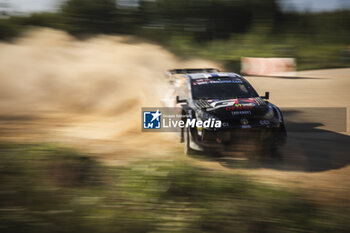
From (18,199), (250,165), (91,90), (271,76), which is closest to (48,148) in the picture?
(18,199)

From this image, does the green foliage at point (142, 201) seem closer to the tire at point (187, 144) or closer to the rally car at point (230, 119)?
the rally car at point (230, 119)

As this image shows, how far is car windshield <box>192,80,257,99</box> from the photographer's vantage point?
6.85 m

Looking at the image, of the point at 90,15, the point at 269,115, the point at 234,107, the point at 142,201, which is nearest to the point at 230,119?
the point at 234,107

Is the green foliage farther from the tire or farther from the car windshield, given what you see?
the car windshield

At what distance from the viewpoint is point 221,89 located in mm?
7016

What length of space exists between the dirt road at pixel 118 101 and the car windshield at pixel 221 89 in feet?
3.61

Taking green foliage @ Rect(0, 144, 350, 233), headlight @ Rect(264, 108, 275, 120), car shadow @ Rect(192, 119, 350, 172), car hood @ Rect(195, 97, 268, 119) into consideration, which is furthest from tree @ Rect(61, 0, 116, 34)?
green foliage @ Rect(0, 144, 350, 233)

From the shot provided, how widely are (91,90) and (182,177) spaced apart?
8913mm

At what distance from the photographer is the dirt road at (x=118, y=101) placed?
232 inches

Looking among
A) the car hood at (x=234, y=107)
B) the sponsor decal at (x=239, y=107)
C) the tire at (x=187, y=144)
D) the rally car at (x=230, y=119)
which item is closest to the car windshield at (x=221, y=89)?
the rally car at (x=230, y=119)

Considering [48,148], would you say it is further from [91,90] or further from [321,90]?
[321,90]

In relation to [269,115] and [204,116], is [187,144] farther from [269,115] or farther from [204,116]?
[269,115]

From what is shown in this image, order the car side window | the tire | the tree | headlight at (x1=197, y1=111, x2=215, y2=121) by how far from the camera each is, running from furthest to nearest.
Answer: the tree < the car side window < the tire < headlight at (x1=197, y1=111, x2=215, y2=121)

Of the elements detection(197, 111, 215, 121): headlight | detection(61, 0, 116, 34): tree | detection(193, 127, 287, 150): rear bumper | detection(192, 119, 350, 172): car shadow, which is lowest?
detection(192, 119, 350, 172): car shadow
